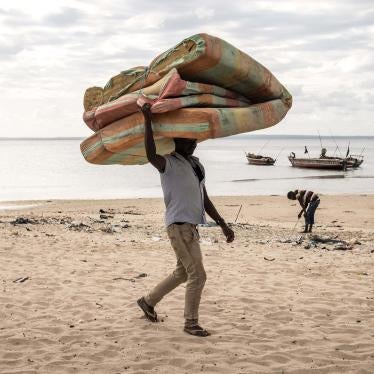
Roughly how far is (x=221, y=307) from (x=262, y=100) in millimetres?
2568

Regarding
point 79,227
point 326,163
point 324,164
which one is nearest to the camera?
point 79,227

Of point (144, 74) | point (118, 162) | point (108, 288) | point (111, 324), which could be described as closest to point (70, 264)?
point (108, 288)

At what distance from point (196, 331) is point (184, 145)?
5.71 feet

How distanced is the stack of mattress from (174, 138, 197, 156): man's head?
16 centimetres

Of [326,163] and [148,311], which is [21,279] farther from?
[326,163]

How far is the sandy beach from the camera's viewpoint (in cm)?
449

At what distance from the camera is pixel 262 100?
4.73 metres

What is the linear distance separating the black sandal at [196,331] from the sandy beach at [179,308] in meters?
0.06

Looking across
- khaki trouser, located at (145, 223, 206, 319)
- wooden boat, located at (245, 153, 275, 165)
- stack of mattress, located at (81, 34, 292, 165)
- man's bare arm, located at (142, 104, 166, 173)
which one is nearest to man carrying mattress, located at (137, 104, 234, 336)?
khaki trouser, located at (145, 223, 206, 319)

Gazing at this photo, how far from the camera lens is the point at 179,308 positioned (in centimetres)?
604

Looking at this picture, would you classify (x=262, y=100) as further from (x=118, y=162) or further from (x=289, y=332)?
(x=289, y=332)

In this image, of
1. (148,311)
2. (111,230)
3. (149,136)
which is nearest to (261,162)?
(111,230)

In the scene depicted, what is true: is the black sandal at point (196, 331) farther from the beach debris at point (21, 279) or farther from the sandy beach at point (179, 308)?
the beach debris at point (21, 279)

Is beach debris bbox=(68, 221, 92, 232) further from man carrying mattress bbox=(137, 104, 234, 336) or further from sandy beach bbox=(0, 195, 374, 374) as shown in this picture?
man carrying mattress bbox=(137, 104, 234, 336)
